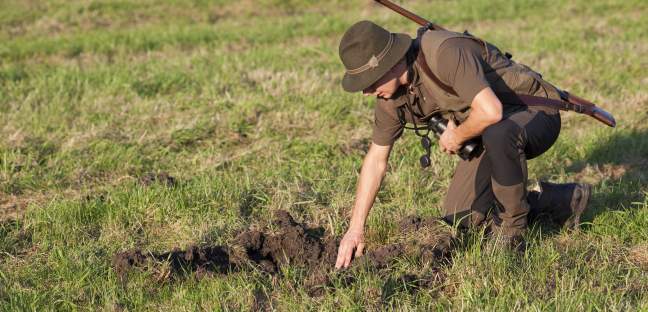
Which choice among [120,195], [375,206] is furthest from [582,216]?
[120,195]

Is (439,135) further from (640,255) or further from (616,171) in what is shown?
(616,171)

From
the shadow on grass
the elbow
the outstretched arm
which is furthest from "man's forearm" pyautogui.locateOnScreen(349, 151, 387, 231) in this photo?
the shadow on grass

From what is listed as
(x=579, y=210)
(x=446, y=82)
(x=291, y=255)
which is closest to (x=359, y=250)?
(x=291, y=255)

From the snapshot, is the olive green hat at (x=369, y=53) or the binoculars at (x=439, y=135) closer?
the olive green hat at (x=369, y=53)

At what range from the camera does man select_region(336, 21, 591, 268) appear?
176 inches

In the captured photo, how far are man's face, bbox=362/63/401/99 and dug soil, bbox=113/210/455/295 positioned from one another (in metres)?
0.93

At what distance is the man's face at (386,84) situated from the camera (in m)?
4.55

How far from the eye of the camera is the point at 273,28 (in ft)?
42.4

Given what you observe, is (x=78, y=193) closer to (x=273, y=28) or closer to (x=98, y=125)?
(x=98, y=125)

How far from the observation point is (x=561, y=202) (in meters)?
5.36

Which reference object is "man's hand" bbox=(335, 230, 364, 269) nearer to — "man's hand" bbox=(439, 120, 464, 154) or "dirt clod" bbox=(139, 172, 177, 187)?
"man's hand" bbox=(439, 120, 464, 154)

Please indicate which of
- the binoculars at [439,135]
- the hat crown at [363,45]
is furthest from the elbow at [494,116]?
the hat crown at [363,45]

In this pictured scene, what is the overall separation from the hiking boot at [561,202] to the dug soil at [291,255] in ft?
2.63

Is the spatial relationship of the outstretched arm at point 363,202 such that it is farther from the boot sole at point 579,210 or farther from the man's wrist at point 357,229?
the boot sole at point 579,210
